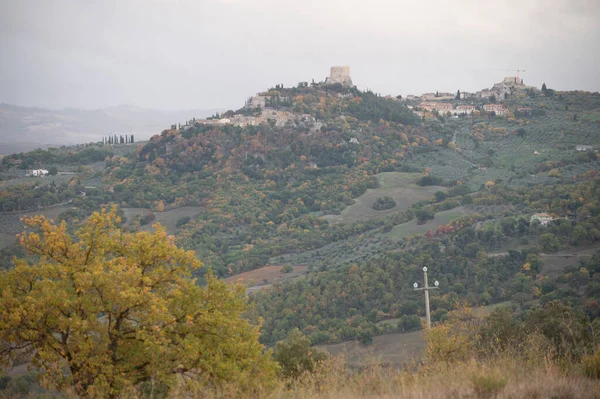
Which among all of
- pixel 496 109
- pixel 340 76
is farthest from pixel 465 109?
pixel 340 76

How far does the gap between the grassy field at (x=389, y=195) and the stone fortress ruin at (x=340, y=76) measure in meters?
33.2

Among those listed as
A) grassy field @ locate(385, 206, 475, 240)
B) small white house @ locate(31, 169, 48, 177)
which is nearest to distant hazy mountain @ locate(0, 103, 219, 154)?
small white house @ locate(31, 169, 48, 177)

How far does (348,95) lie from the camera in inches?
3984

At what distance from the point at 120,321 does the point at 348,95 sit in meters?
93.8

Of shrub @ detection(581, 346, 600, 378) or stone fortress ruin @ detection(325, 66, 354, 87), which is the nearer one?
shrub @ detection(581, 346, 600, 378)

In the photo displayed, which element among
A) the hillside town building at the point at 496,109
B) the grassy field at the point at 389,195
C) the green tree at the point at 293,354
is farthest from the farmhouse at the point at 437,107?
the green tree at the point at 293,354

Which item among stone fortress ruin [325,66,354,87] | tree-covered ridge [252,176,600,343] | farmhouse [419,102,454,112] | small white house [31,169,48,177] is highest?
stone fortress ruin [325,66,354,87]

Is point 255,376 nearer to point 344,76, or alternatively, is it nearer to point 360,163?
point 360,163

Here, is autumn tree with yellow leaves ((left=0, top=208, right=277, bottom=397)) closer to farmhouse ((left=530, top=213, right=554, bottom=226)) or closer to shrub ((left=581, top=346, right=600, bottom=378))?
shrub ((left=581, top=346, right=600, bottom=378))

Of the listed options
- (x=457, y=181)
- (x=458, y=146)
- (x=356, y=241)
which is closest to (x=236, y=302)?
(x=356, y=241)

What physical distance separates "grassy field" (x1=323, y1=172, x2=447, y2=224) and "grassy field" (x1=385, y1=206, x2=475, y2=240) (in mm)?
8656

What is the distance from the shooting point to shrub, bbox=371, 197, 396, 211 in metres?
68.3

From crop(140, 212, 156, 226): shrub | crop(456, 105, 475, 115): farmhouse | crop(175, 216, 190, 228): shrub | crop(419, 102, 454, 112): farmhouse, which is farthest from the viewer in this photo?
crop(419, 102, 454, 112): farmhouse

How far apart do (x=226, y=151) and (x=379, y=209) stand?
2587 centimetres
